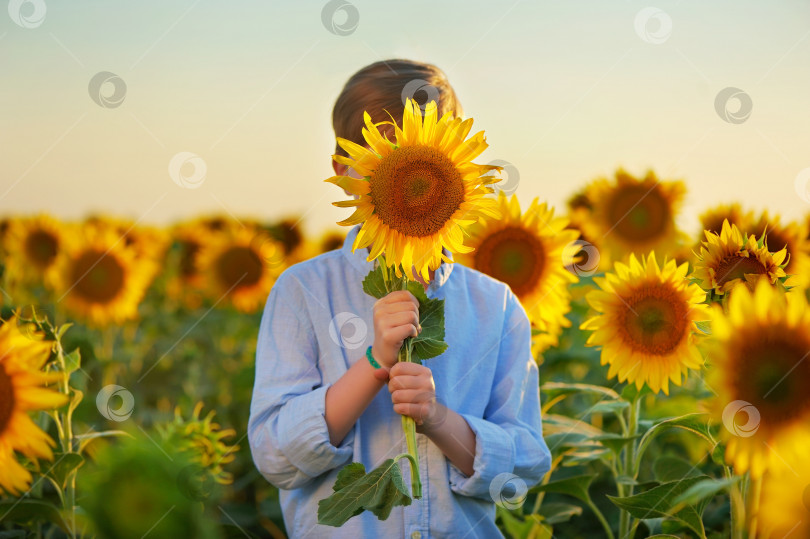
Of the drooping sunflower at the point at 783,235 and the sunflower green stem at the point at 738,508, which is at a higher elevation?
the drooping sunflower at the point at 783,235

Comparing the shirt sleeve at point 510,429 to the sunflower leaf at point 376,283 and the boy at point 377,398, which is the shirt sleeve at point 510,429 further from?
the sunflower leaf at point 376,283

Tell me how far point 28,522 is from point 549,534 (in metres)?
1.42

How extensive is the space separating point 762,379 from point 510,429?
864 millimetres

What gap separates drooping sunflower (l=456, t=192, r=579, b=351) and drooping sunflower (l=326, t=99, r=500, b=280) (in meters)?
1.44

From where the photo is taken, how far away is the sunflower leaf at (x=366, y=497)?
1.27 metres

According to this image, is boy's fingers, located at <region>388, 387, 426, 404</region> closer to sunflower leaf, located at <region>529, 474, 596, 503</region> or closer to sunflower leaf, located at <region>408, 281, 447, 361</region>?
sunflower leaf, located at <region>408, 281, 447, 361</region>

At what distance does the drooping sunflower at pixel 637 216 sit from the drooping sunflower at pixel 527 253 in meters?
1.37

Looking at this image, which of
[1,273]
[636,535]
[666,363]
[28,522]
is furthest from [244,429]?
[666,363]

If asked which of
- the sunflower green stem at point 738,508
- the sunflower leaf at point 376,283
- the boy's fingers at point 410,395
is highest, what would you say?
the sunflower green stem at point 738,508

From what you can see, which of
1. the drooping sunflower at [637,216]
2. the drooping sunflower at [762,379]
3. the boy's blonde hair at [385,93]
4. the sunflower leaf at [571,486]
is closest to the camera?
the drooping sunflower at [762,379]

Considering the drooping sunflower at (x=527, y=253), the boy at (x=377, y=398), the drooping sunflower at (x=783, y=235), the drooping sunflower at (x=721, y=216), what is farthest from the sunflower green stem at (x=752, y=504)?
the drooping sunflower at (x=721, y=216)

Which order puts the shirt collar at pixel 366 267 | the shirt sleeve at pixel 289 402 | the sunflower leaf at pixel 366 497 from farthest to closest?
the shirt collar at pixel 366 267 → the shirt sleeve at pixel 289 402 → the sunflower leaf at pixel 366 497

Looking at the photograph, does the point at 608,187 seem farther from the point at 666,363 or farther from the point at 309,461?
the point at 309,461

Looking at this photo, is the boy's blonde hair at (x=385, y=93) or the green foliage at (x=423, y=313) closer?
the green foliage at (x=423, y=313)
